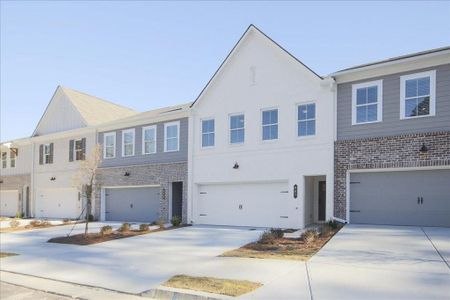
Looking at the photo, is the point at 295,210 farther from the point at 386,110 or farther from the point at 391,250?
the point at 391,250

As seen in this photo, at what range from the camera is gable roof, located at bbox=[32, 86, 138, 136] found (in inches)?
1116

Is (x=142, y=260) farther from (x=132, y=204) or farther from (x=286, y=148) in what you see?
(x=132, y=204)

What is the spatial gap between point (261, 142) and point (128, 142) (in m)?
9.86

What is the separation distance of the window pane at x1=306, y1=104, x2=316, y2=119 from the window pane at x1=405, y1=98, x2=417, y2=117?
12.3 ft

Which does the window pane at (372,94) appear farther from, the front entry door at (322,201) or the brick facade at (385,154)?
the front entry door at (322,201)

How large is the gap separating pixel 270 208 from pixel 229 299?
11.6 meters

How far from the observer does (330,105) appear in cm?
1673

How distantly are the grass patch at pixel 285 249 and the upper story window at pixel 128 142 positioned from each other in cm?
1333

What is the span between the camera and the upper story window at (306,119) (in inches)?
683

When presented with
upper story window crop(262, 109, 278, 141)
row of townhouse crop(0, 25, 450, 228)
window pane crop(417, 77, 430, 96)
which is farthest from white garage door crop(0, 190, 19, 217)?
window pane crop(417, 77, 430, 96)

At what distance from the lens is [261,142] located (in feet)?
61.3

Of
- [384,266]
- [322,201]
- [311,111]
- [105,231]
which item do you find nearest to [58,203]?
[105,231]

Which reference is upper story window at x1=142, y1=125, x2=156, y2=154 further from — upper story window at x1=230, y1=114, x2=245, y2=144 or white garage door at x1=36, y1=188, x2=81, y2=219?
white garage door at x1=36, y1=188, x2=81, y2=219

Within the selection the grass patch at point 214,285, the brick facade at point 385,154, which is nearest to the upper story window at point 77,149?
the brick facade at point 385,154
